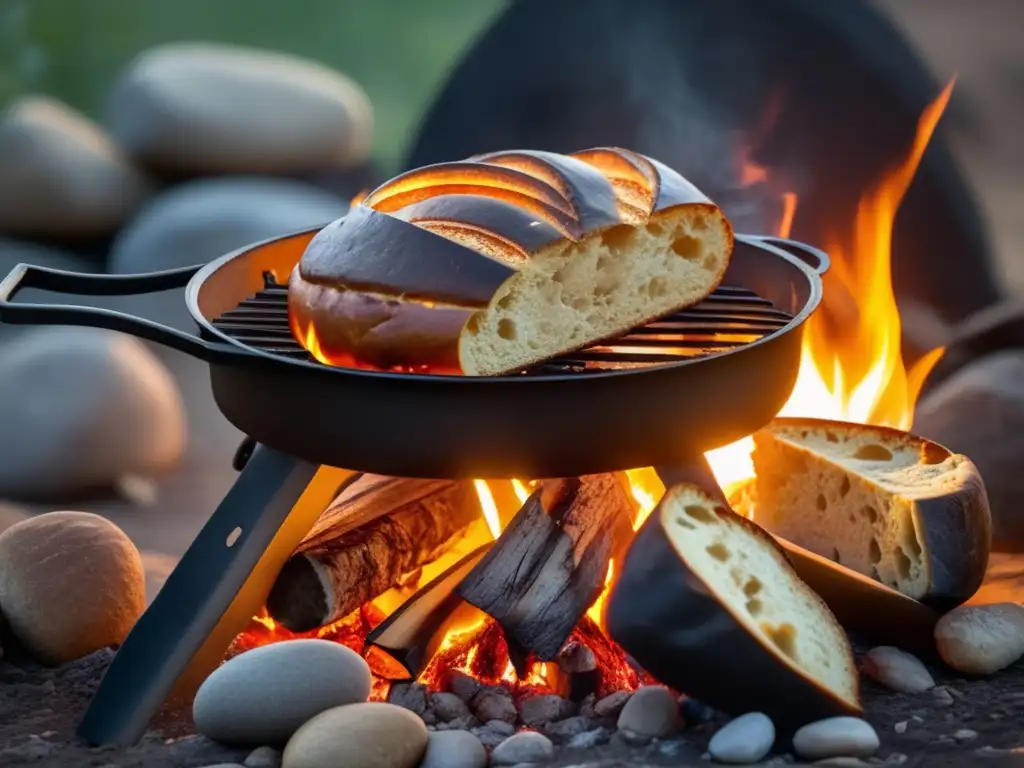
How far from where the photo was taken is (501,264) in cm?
250

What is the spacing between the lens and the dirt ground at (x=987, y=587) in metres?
2.48

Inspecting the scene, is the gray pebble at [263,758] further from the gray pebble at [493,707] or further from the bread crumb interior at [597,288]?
the bread crumb interior at [597,288]

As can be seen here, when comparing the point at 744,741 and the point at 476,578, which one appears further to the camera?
the point at 476,578

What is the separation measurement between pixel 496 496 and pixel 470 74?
2366 mm

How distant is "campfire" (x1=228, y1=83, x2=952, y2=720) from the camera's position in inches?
107

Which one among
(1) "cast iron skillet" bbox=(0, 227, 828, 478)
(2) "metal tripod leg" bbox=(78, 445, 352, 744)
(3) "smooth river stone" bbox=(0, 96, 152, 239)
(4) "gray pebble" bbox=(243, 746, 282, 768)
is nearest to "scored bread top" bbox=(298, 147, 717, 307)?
(1) "cast iron skillet" bbox=(0, 227, 828, 478)

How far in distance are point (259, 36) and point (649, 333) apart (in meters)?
6.99

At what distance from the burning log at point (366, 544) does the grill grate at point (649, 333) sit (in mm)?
464

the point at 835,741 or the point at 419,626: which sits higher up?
the point at 419,626

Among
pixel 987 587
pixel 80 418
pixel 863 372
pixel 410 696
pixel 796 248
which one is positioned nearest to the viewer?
pixel 410 696

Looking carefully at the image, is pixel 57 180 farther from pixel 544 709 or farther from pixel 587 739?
pixel 587 739

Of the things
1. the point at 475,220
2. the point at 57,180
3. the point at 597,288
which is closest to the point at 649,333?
the point at 597,288

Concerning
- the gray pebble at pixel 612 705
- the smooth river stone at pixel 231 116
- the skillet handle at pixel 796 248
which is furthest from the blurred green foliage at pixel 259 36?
the gray pebble at pixel 612 705

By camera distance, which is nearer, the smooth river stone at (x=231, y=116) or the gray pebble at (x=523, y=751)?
the gray pebble at (x=523, y=751)
